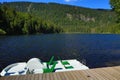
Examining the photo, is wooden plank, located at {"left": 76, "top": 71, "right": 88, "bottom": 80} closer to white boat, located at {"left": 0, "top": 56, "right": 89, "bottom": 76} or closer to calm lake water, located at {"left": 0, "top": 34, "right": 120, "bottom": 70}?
white boat, located at {"left": 0, "top": 56, "right": 89, "bottom": 76}

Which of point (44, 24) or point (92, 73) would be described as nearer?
point (92, 73)

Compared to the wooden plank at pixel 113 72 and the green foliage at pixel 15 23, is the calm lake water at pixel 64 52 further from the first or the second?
the green foliage at pixel 15 23

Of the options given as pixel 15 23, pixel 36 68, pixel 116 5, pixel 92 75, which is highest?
pixel 116 5

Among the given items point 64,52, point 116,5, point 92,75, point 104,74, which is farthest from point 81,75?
point 64,52

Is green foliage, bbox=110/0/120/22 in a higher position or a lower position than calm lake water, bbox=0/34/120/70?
higher

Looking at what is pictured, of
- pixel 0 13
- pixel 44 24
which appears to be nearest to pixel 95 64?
pixel 0 13

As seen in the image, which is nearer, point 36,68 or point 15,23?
point 36,68

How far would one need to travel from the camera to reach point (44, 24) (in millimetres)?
152375

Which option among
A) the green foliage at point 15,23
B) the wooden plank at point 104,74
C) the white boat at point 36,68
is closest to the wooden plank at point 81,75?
the wooden plank at point 104,74

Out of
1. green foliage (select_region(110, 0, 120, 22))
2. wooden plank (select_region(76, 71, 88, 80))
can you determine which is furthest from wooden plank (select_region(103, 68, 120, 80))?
green foliage (select_region(110, 0, 120, 22))

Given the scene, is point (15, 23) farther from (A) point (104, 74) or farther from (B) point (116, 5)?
(A) point (104, 74)

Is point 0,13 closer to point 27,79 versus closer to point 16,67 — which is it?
point 16,67

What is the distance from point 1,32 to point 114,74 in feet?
304

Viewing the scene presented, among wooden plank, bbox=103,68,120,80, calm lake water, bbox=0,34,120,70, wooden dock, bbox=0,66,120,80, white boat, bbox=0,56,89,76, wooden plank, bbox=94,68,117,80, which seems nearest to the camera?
A: wooden plank, bbox=94,68,117,80
